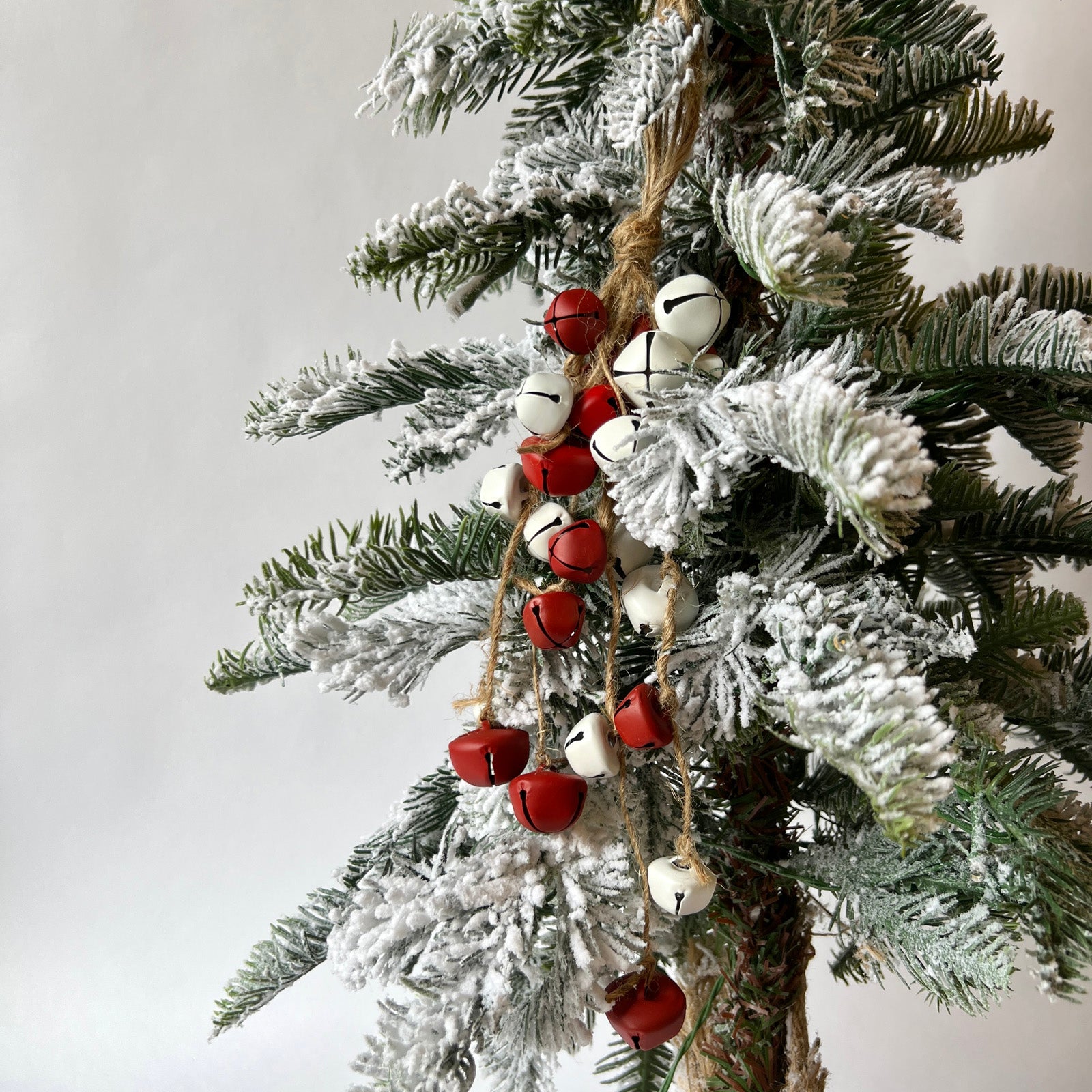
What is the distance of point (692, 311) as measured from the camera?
360mm

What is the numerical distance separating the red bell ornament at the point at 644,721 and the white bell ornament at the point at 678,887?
5 centimetres

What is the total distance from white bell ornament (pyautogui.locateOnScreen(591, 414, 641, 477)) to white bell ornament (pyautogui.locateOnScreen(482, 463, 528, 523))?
0.17 ft

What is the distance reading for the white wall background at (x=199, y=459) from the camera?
90cm

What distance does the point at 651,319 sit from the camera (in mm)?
384

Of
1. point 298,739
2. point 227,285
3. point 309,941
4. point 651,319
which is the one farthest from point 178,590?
point 651,319

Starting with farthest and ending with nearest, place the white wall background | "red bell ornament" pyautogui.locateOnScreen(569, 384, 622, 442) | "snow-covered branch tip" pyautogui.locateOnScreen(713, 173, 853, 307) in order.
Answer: the white wall background, "red bell ornament" pyautogui.locateOnScreen(569, 384, 622, 442), "snow-covered branch tip" pyautogui.locateOnScreen(713, 173, 853, 307)

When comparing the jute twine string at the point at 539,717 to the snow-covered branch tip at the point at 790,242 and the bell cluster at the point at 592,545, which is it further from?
the snow-covered branch tip at the point at 790,242

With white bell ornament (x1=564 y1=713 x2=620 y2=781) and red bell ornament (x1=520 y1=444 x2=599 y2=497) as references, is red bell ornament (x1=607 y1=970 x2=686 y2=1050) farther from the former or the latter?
red bell ornament (x1=520 y1=444 x2=599 y2=497)

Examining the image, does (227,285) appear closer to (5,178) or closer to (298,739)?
(5,178)

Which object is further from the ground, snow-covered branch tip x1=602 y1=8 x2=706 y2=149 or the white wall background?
the white wall background

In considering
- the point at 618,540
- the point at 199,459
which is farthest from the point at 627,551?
the point at 199,459

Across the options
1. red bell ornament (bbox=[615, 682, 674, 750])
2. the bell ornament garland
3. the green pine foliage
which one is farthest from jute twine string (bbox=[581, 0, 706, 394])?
the green pine foliage

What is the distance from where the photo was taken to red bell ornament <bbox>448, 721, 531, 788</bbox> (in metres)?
0.37

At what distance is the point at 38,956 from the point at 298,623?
2.86 ft
